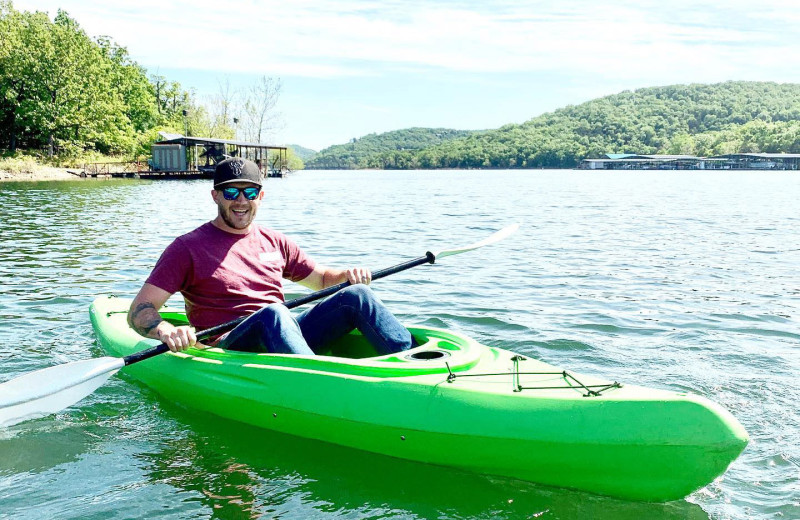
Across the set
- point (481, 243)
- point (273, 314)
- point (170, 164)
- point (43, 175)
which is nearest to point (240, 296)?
point (273, 314)

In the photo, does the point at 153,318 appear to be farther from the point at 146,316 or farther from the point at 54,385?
the point at 54,385

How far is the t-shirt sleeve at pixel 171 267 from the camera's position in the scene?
450 cm

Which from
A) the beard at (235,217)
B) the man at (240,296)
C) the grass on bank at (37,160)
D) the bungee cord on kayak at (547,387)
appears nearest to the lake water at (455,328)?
the bungee cord on kayak at (547,387)

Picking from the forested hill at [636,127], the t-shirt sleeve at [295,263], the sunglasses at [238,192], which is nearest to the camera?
the sunglasses at [238,192]

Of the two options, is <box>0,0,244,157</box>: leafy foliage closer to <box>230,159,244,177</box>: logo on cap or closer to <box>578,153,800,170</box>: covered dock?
<box>230,159,244,177</box>: logo on cap

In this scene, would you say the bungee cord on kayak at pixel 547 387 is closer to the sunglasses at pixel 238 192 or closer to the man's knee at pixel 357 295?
the man's knee at pixel 357 295

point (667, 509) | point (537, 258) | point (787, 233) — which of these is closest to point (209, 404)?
point (667, 509)

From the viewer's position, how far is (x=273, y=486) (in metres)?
4.05

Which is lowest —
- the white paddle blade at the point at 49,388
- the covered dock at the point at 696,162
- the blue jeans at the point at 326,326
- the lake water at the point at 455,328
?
the lake water at the point at 455,328

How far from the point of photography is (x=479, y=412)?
12.5ft

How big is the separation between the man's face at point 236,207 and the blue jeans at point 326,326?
1.96ft

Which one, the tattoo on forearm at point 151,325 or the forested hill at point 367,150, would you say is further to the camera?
the forested hill at point 367,150

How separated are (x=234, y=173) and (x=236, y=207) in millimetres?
214

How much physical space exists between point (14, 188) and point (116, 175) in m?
17.6
